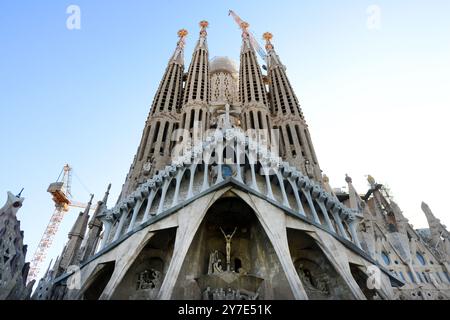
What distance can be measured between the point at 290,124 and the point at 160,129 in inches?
479

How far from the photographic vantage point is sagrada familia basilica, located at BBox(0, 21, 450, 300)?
14.7 meters

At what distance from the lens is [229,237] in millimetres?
17500

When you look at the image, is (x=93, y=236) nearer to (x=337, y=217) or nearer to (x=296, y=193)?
(x=296, y=193)

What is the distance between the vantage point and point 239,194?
55.0ft

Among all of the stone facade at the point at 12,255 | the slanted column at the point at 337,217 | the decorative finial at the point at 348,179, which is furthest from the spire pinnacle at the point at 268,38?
the stone facade at the point at 12,255

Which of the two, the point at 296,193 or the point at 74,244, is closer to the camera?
the point at 296,193

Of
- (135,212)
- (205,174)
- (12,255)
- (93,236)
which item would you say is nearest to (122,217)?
(135,212)

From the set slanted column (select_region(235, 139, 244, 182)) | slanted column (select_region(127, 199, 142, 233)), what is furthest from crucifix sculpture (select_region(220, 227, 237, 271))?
slanted column (select_region(127, 199, 142, 233))

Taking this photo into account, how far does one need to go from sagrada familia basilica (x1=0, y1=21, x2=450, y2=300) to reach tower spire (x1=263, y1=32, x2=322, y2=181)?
6.8 inches

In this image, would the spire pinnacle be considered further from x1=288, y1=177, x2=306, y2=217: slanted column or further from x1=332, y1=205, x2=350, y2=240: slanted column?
x1=332, y1=205, x2=350, y2=240: slanted column

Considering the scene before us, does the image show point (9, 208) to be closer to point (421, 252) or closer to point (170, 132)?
point (170, 132)

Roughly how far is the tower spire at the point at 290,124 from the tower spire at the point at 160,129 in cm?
1019

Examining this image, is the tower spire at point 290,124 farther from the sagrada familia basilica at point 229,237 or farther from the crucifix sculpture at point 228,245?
the crucifix sculpture at point 228,245

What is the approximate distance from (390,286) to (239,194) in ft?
31.0
